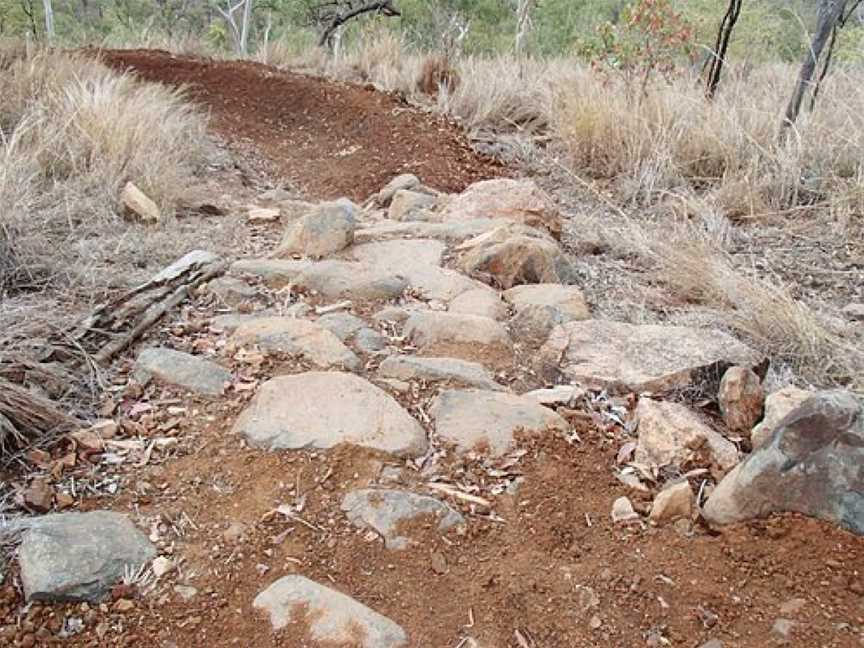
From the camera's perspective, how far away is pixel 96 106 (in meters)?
4.25

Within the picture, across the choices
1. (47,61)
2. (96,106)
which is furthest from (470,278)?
(47,61)

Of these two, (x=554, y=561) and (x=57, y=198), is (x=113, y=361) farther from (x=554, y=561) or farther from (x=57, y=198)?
(x=57, y=198)

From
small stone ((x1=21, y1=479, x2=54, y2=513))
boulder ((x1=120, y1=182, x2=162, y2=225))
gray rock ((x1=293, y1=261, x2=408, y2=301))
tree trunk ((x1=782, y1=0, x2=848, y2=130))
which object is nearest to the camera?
small stone ((x1=21, y1=479, x2=54, y2=513))

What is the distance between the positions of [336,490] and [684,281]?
1748 mm

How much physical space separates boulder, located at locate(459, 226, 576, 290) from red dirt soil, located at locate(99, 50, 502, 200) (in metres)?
1.70

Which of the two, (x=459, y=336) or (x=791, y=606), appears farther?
(x=459, y=336)

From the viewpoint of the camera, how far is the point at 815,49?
4211 mm

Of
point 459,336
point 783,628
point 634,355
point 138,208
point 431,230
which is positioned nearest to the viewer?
point 783,628

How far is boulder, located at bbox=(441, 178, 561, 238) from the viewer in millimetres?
3508

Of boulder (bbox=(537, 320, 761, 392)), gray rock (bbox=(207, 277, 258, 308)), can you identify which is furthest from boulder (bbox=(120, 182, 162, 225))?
boulder (bbox=(537, 320, 761, 392))

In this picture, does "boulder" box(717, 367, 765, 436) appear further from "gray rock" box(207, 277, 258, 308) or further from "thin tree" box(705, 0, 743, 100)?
"thin tree" box(705, 0, 743, 100)

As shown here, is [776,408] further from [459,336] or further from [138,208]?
[138,208]

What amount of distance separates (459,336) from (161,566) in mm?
1118

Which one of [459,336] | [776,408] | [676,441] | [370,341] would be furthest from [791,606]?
[370,341]
